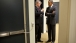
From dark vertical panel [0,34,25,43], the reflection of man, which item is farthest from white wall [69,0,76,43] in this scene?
the reflection of man

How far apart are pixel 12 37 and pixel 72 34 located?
1.12 m

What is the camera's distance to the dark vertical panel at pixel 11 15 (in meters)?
1.35

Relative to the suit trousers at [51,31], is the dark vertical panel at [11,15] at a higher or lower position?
higher

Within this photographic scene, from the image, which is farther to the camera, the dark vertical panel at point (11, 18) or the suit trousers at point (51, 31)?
the suit trousers at point (51, 31)

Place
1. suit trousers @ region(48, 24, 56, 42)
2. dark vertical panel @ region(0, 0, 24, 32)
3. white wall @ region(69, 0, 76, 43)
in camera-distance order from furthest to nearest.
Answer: suit trousers @ region(48, 24, 56, 42)
white wall @ region(69, 0, 76, 43)
dark vertical panel @ region(0, 0, 24, 32)

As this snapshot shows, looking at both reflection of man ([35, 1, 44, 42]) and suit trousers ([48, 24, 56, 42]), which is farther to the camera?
suit trousers ([48, 24, 56, 42])

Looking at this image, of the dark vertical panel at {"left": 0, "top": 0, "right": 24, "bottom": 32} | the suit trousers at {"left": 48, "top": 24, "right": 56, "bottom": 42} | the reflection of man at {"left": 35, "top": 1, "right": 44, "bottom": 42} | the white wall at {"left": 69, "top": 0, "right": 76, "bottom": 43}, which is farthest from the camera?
the suit trousers at {"left": 48, "top": 24, "right": 56, "bottom": 42}

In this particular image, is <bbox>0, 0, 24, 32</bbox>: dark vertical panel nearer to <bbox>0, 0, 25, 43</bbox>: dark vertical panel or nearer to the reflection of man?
<bbox>0, 0, 25, 43</bbox>: dark vertical panel

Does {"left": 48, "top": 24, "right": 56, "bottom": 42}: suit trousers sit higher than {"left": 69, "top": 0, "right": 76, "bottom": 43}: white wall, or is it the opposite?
{"left": 69, "top": 0, "right": 76, "bottom": 43}: white wall

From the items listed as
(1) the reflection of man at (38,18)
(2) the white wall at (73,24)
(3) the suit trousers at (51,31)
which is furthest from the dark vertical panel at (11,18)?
(3) the suit trousers at (51,31)

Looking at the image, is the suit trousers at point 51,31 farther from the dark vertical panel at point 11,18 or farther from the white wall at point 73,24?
the dark vertical panel at point 11,18

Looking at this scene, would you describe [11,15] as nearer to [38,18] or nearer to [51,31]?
[38,18]

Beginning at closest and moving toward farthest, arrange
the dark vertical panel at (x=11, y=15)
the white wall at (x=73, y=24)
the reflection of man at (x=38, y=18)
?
the dark vertical panel at (x=11, y=15), the white wall at (x=73, y=24), the reflection of man at (x=38, y=18)

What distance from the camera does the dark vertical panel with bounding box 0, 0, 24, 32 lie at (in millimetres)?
1349
